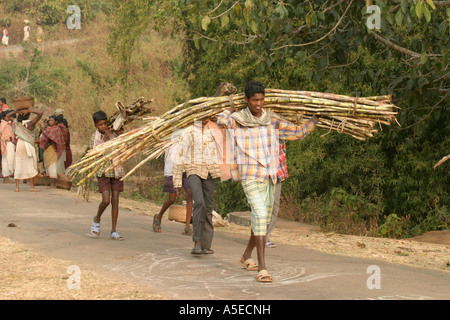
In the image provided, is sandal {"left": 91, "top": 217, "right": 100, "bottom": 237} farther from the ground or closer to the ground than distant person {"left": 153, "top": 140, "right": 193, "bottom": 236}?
closer to the ground

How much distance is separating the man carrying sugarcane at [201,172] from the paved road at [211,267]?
27cm

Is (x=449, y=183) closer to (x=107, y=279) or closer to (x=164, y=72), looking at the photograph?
(x=107, y=279)

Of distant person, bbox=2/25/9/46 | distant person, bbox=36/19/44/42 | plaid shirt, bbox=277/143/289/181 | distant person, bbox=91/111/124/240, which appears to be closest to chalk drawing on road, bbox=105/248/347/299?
plaid shirt, bbox=277/143/289/181

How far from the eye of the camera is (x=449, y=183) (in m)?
12.8

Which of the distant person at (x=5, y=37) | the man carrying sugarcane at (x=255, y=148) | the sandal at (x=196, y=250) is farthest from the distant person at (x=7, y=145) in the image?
the distant person at (x=5, y=37)

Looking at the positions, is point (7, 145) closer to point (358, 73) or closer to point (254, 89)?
point (358, 73)

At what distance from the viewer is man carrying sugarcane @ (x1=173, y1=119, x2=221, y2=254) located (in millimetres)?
8031

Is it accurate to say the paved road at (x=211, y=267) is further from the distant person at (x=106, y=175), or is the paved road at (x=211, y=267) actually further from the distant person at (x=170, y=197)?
the distant person at (x=106, y=175)

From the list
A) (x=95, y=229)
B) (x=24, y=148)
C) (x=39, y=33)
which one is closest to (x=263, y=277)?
(x=95, y=229)

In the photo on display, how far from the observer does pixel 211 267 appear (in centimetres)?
725

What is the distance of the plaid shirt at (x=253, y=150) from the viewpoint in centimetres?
→ 675

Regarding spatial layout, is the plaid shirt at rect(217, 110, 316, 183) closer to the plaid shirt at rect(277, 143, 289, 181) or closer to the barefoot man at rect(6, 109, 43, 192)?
the plaid shirt at rect(277, 143, 289, 181)

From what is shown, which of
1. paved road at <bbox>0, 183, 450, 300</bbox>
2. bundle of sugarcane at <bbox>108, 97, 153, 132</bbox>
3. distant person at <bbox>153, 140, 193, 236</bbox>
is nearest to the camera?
paved road at <bbox>0, 183, 450, 300</bbox>

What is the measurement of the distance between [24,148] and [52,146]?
1.04 metres
